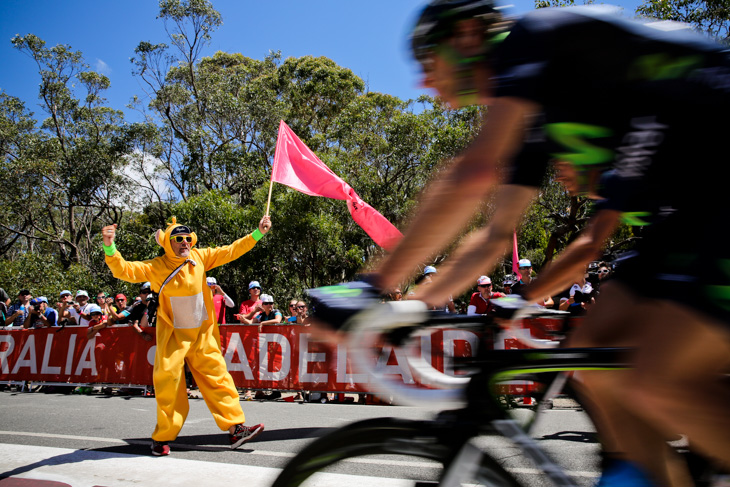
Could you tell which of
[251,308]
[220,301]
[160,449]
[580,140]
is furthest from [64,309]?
[580,140]

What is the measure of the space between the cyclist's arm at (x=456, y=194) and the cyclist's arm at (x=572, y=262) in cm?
64

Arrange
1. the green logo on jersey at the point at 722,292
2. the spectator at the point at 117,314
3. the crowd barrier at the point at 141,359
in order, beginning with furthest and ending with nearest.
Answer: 1. the spectator at the point at 117,314
2. the crowd barrier at the point at 141,359
3. the green logo on jersey at the point at 722,292

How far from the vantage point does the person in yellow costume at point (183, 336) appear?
4320mm

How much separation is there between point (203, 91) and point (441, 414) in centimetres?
2838

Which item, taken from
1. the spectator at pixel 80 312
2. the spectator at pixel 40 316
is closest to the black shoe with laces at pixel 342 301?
the spectator at pixel 80 312

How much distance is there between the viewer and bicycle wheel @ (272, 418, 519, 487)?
51.7 inches

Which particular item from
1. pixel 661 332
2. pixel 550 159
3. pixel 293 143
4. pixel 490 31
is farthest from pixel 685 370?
pixel 293 143

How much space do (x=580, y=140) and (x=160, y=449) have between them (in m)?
4.02

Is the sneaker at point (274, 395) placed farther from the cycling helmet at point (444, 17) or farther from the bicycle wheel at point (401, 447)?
the cycling helmet at point (444, 17)

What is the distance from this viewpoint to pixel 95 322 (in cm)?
1065

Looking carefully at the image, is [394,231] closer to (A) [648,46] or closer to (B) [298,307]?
(B) [298,307]

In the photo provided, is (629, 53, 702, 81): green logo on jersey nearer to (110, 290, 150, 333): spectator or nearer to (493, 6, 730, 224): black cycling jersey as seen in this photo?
(493, 6, 730, 224): black cycling jersey

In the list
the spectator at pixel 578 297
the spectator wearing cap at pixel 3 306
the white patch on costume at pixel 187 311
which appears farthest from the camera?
the spectator wearing cap at pixel 3 306

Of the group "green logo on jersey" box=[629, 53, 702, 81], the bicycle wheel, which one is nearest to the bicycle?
the bicycle wheel
